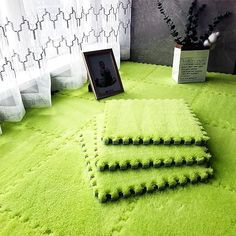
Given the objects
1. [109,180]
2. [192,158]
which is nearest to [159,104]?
[192,158]

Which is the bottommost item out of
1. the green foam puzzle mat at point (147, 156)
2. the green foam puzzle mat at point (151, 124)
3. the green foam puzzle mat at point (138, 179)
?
the green foam puzzle mat at point (138, 179)

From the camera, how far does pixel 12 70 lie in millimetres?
1082

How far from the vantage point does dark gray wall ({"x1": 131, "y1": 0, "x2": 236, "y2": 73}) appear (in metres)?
1.66

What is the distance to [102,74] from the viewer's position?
1432 mm

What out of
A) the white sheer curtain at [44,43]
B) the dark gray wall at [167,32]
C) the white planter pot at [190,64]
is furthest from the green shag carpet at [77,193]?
the dark gray wall at [167,32]

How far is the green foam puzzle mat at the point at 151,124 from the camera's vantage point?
0.92 metres

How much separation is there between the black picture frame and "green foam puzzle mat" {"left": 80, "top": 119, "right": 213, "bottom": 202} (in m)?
0.61

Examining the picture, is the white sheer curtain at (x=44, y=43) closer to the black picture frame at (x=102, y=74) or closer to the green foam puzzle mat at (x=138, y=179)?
the black picture frame at (x=102, y=74)

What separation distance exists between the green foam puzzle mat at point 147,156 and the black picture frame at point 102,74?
1.80 ft

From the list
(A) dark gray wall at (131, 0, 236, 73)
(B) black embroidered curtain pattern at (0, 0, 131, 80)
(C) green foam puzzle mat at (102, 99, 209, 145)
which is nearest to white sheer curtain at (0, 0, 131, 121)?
(B) black embroidered curtain pattern at (0, 0, 131, 80)

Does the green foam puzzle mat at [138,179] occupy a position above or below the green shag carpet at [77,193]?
above

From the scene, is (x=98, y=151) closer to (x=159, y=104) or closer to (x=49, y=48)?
(x=159, y=104)

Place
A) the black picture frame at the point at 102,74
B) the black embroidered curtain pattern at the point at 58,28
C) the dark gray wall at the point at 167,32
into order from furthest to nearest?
the dark gray wall at the point at 167,32
the black picture frame at the point at 102,74
the black embroidered curtain pattern at the point at 58,28

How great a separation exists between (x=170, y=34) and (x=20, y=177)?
4.99ft
